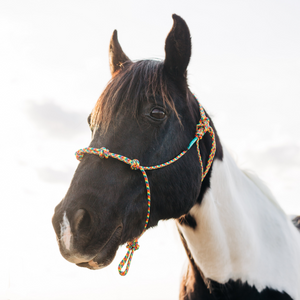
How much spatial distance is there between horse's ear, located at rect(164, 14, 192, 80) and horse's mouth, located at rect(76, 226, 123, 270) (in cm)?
128

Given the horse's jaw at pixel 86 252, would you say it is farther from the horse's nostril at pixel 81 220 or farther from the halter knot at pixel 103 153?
the halter knot at pixel 103 153

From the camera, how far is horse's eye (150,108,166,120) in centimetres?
189

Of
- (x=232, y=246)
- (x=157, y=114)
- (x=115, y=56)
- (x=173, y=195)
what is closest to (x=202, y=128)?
(x=157, y=114)

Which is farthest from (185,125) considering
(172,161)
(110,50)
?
(110,50)

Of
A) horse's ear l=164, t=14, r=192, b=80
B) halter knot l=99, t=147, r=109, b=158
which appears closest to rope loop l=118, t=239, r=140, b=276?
halter knot l=99, t=147, r=109, b=158

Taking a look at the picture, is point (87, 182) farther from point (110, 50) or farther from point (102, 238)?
point (110, 50)

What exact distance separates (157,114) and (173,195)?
574mm

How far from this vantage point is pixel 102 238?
4.93 ft

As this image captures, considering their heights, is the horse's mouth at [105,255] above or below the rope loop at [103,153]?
below

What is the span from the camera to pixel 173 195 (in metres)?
1.88

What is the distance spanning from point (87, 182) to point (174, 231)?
1.59 metres

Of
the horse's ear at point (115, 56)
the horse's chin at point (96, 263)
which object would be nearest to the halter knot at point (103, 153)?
the horse's chin at point (96, 263)

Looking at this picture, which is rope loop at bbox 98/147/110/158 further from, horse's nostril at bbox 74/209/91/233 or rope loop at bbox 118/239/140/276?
rope loop at bbox 118/239/140/276

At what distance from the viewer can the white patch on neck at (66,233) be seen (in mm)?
1417
